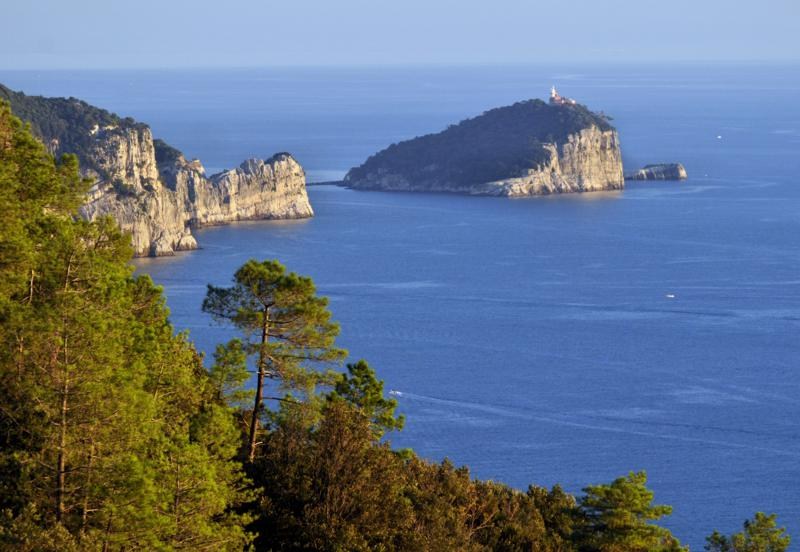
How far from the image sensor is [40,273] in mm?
27922

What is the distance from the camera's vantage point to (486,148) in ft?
581

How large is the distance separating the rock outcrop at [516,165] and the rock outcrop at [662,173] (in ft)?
18.3

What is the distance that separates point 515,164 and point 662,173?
19.1 m

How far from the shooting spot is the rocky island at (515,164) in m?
166

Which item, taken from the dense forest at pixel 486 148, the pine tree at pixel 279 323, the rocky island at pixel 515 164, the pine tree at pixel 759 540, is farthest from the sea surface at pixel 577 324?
the pine tree at pixel 279 323

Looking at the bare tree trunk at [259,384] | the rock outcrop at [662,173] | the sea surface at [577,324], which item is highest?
the rock outcrop at [662,173]

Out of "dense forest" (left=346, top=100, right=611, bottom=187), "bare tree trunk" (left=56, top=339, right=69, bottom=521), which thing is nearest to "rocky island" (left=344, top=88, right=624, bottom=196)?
"dense forest" (left=346, top=100, right=611, bottom=187)

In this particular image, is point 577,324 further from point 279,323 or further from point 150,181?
point 279,323

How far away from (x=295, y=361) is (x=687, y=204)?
122 m

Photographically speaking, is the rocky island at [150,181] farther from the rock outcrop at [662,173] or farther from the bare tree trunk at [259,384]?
the bare tree trunk at [259,384]

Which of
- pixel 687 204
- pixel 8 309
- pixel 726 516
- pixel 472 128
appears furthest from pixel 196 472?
pixel 472 128

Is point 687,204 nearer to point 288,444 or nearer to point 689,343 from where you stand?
point 689,343

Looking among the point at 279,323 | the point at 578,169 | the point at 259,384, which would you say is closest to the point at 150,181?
the point at 578,169

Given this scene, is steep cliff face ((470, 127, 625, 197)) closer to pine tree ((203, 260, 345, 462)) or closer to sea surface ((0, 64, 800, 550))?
sea surface ((0, 64, 800, 550))
